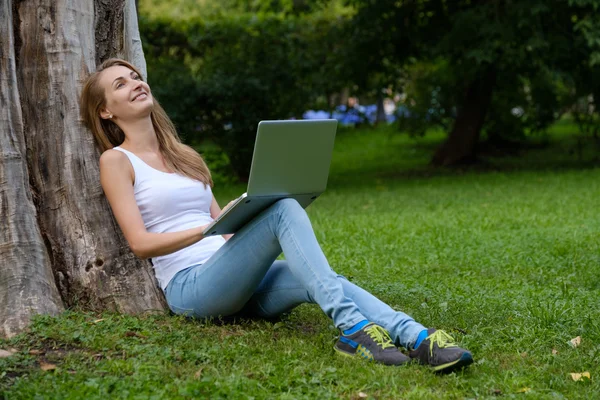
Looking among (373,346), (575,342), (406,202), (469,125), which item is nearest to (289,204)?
(373,346)

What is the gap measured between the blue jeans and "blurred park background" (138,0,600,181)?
9.64 meters

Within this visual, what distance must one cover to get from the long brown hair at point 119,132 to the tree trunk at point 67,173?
8 cm

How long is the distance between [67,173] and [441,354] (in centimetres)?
213

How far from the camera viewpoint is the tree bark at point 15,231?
412 cm

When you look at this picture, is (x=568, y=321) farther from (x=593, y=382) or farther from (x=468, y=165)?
(x=468, y=165)

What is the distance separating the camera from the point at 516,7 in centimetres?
1329

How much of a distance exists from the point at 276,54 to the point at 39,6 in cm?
1140

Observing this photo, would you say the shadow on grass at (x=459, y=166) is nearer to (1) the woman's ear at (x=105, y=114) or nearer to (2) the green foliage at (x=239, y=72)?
(2) the green foliage at (x=239, y=72)

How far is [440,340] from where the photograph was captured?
3.79m

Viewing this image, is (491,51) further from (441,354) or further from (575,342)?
(441,354)

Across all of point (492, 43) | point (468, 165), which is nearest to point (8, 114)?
point (492, 43)

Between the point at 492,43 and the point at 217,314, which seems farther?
the point at 492,43

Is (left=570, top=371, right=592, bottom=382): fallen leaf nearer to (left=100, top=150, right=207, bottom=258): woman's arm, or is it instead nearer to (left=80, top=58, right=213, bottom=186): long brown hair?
(left=100, top=150, right=207, bottom=258): woman's arm

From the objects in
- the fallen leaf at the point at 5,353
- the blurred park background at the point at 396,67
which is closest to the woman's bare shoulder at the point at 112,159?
the fallen leaf at the point at 5,353
